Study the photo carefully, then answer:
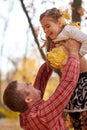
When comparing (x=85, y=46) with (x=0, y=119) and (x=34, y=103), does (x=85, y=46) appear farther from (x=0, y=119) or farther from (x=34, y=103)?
(x=0, y=119)

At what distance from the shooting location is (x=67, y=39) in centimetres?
232

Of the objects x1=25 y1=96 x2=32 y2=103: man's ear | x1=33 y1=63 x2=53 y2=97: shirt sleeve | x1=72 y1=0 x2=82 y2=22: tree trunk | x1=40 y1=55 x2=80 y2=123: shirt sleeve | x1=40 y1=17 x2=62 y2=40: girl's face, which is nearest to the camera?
x1=40 y1=55 x2=80 y2=123: shirt sleeve

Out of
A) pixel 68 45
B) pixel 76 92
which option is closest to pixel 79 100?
pixel 76 92

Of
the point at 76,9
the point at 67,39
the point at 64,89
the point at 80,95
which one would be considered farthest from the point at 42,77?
the point at 76,9

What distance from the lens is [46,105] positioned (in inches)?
85.4

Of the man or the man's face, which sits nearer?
the man

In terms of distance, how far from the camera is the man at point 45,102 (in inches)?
84.0

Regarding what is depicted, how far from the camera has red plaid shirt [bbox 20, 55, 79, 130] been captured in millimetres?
2131

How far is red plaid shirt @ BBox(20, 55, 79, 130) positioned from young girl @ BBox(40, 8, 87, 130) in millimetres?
187

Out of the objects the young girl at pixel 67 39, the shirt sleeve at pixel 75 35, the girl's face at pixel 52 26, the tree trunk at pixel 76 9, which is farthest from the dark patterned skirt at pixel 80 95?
the tree trunk at pixel 76 9

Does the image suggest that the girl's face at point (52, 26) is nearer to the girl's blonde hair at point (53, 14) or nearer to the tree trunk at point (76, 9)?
the girl's blonde hair at point (53, 14)

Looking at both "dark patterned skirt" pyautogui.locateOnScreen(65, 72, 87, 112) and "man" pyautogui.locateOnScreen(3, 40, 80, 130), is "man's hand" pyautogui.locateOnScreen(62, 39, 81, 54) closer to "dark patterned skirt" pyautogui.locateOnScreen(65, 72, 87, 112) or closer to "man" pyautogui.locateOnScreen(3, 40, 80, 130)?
"man" pyautogui.locateOnScreen(3, 40, 80, 130)

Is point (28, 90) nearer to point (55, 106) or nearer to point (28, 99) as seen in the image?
point (28, 99)

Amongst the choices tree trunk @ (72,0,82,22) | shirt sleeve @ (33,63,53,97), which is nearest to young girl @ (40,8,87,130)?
shirt sleeve @ (33,63,53,97)
